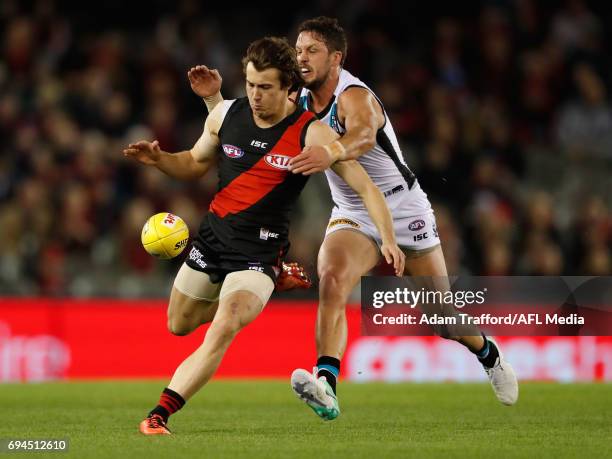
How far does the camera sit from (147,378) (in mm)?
14578

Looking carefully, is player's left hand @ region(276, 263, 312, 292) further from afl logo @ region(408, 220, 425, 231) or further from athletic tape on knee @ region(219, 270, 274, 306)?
afl logo @ region(408, 220, 425, 231)

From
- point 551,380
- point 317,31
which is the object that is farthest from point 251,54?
point 551,380

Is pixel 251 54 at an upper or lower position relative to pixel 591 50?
lower

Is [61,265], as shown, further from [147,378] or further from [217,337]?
[217,337]

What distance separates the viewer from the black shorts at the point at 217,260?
7719 millimetres

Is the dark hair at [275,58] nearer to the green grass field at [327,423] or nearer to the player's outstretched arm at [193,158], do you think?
the player's outstretched arm at [193,158]

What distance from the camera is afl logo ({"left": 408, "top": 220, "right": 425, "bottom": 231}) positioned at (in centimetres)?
901

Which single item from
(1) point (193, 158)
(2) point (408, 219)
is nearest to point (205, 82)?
(1) point (193, 158)

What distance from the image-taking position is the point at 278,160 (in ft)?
25.5

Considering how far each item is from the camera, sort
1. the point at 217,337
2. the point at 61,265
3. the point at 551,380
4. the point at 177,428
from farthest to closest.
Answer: the point at 61,265
the point at 551,380
the point at 177,428
the point at 217,337

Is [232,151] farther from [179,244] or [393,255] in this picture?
→ [393,255]

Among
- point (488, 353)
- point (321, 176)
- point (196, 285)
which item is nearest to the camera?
point (196, 285)

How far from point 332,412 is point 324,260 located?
49.8 inches

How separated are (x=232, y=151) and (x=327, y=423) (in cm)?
207
